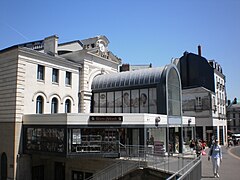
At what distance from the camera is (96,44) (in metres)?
32.5

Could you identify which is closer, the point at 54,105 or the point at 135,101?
the point at 54,105

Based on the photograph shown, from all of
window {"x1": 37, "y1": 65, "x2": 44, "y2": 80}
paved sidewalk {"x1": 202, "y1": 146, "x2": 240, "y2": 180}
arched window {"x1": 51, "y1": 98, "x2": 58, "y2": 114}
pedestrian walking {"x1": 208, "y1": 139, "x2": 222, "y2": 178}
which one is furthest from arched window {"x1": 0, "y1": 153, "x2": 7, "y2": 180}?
pedestrian walking {"x1": 208, "y1": 139, "x2": 222, "y2": 178}

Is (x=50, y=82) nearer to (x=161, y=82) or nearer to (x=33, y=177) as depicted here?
(x=33, y=177)

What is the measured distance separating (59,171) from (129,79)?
1176cm

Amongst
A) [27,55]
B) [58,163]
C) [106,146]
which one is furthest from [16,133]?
[106,146]

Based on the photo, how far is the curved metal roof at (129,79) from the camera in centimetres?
2600

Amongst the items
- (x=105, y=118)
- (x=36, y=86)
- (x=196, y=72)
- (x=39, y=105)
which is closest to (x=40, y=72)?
(x=36, y=86)

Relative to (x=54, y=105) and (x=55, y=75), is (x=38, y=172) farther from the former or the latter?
(x=55, y=75)

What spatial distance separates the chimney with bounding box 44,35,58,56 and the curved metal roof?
5753mm

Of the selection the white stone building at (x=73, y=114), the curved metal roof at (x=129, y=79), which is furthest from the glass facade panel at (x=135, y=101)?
the curved metal roof at (x=129, y=79)

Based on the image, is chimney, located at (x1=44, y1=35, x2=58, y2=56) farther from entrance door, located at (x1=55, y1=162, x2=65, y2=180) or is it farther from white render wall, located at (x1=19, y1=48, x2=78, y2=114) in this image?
entrance door, located at (x1=55, y1=162, x2=65, y2=180)

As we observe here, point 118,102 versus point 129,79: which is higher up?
point 129,79

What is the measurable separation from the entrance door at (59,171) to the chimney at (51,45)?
40.2ft

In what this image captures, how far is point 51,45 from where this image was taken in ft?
98.7
